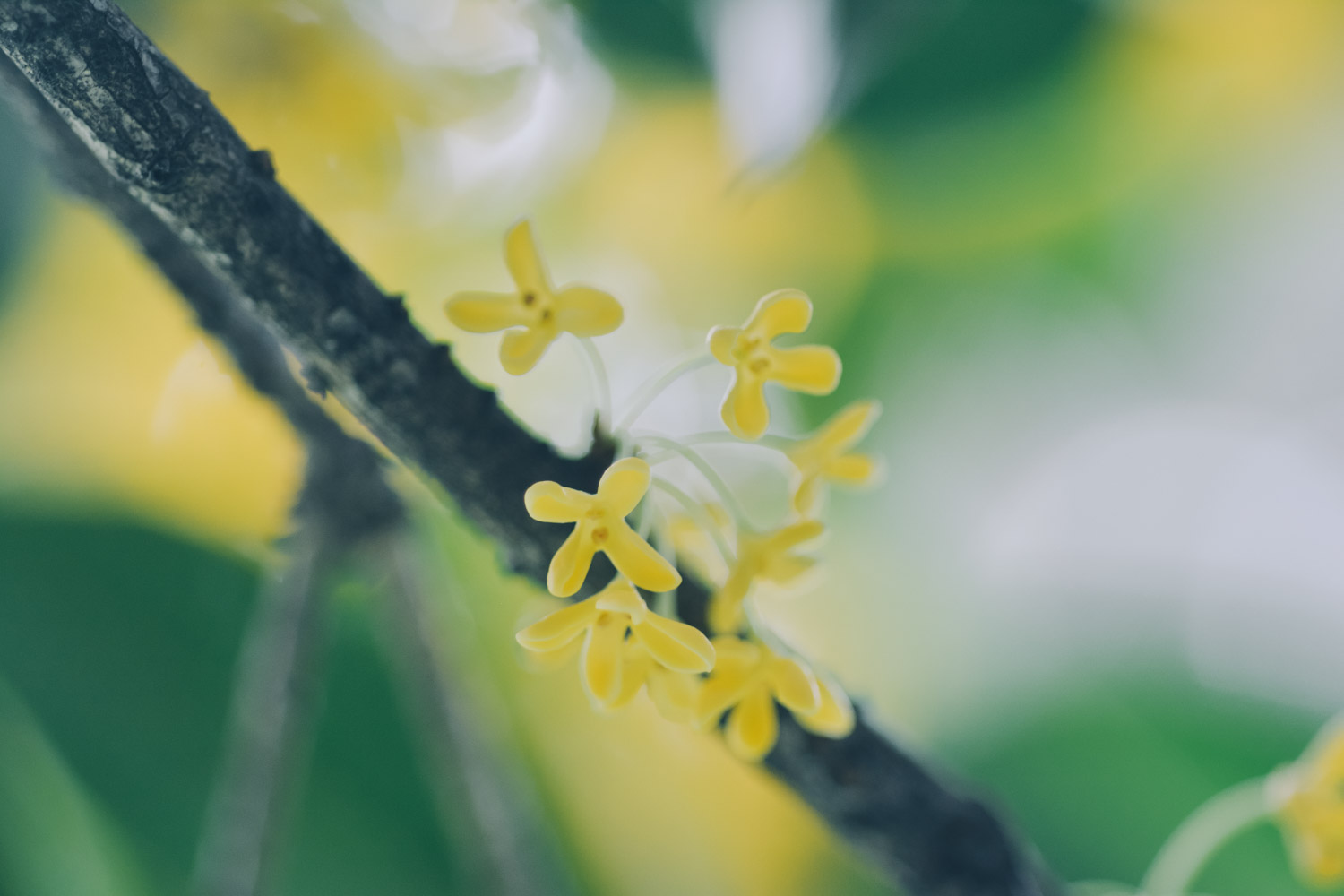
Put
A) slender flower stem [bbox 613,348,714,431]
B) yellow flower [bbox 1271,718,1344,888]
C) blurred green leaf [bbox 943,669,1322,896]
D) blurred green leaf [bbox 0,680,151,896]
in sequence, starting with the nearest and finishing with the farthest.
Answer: slender flower stem [bbox 613,348,714,431] < yellow flower [bbox 1271,718,1344,888] < blurred green leaf [bbox 0,680,151,896] < blurred green leaf [bbox 943,669,1322,896]

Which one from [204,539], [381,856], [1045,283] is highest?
[1045,283]

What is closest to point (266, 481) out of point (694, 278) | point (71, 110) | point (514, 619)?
point (514, 619)

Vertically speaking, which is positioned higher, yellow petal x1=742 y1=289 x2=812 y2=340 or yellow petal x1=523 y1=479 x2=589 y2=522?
yellow petal x1=742 y1=289 x2=812 y2=340

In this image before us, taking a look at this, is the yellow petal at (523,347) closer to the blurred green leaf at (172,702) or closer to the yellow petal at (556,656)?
the yellow petal at (556,656)

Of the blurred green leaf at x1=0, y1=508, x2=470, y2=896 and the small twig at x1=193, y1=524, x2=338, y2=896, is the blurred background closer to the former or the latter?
the blurred green leaf at x1=0, y1=508, x2=470, y2=896

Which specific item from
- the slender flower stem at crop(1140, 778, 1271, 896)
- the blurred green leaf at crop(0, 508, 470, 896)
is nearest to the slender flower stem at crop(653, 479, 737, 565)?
the slender flower stem at crop(1140, 778, 1271, 896)

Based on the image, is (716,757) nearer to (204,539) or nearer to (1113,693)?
Result: (1113,693)
